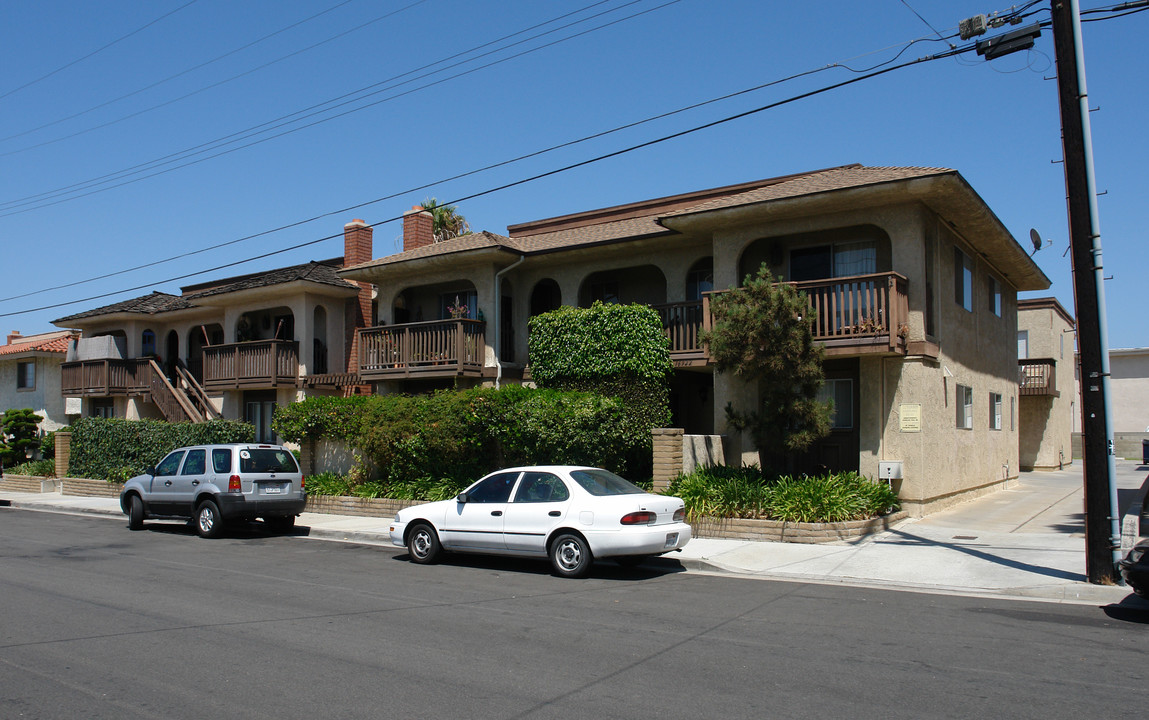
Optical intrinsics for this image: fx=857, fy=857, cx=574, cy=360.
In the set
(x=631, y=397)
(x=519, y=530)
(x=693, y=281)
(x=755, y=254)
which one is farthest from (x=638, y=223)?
(x=519, y=530)

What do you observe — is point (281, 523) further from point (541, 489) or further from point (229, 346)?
point (229, 346)

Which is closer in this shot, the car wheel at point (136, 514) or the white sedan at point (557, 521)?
the white sedan at point (557, 521)

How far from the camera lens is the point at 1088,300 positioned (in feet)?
33.5

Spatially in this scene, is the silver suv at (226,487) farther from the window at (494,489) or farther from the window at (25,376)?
the window at (25,376)

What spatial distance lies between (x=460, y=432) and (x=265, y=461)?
391 centimetres

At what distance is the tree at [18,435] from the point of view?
3275 centimetres

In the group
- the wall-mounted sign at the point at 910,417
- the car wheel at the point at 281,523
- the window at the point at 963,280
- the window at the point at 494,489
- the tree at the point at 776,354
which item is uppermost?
the window at the point at 963,280

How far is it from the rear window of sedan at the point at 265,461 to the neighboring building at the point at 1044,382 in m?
23.3

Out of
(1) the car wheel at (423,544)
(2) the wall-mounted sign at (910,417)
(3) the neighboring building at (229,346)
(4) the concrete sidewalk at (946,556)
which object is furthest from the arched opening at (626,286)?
(1) the car wheel at (423,544)

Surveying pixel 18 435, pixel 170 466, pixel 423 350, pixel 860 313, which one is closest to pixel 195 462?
pixel 170 466

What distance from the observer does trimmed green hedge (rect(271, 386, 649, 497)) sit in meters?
16.9

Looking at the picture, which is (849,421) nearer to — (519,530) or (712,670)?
(519,530)

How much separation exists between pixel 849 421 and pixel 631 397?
14.6 feet

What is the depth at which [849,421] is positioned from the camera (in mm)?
17453
